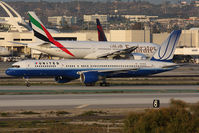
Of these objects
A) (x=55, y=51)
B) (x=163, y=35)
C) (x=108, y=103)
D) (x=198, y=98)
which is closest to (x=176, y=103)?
(x=108, y=103)

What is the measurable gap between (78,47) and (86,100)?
176 ft

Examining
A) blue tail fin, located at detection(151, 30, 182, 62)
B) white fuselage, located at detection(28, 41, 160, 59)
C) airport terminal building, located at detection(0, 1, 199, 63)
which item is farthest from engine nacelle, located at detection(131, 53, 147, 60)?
airport terminal building, located at detection(0, 1, 199, 63)

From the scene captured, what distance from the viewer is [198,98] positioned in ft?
159

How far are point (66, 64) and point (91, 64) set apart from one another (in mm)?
3349

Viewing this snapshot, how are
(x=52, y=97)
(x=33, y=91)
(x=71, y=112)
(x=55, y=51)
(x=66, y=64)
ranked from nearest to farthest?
(x=71, y=112), (x=52, y=97), (x=33, y=91), (x=66, y=64), (x=55, y=51)

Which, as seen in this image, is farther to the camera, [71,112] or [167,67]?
[167,67]

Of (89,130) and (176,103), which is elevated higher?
(176,103)

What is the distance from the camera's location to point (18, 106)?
41719 millimetres

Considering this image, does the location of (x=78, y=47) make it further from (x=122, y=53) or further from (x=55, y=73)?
(x=55, y=73)

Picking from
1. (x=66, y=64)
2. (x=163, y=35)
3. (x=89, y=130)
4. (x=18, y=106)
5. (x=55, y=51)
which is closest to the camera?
(x=89, y=130)

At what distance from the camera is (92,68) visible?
209ft

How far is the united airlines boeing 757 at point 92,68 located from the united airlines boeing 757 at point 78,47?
32.9 m

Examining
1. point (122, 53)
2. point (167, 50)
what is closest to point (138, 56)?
point (122, 53)

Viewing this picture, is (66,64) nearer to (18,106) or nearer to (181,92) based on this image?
(181,92)
